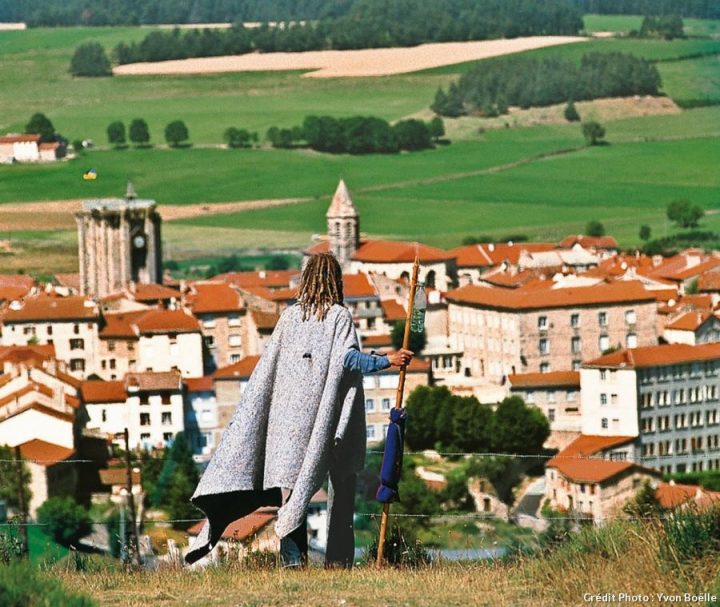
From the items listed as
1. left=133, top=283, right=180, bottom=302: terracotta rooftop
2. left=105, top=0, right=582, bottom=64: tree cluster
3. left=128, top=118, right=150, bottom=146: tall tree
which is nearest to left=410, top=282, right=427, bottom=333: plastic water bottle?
left=133, top=283, right=180, bottom=302: terracotta rooftop

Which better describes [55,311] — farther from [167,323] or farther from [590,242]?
[590,242]

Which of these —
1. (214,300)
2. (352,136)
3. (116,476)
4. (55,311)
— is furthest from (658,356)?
(352,136)

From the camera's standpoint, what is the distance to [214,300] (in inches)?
2034

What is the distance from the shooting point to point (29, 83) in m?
77.9

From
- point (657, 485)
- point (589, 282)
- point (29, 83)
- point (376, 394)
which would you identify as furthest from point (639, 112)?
point (657, 485)

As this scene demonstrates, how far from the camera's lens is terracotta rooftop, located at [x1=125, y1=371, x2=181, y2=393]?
42.2m

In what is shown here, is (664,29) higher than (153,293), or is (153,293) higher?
(664,29)

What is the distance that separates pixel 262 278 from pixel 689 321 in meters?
13.4

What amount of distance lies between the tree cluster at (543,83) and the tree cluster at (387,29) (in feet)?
11.9

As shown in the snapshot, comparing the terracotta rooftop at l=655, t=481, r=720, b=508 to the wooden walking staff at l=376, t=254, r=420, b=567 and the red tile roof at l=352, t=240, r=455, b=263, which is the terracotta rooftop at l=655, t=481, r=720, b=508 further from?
the red tile roof at l=352, t=240, r=455, b=263

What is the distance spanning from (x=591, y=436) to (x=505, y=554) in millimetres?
32974

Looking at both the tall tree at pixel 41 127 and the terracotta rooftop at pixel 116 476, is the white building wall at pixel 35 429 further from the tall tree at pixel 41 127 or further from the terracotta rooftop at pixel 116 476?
the tall tree at pixel 41 127

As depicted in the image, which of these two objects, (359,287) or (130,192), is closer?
(359,287)

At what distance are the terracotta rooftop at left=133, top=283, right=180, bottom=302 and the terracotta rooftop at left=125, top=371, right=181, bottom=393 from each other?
1017 centimetres
